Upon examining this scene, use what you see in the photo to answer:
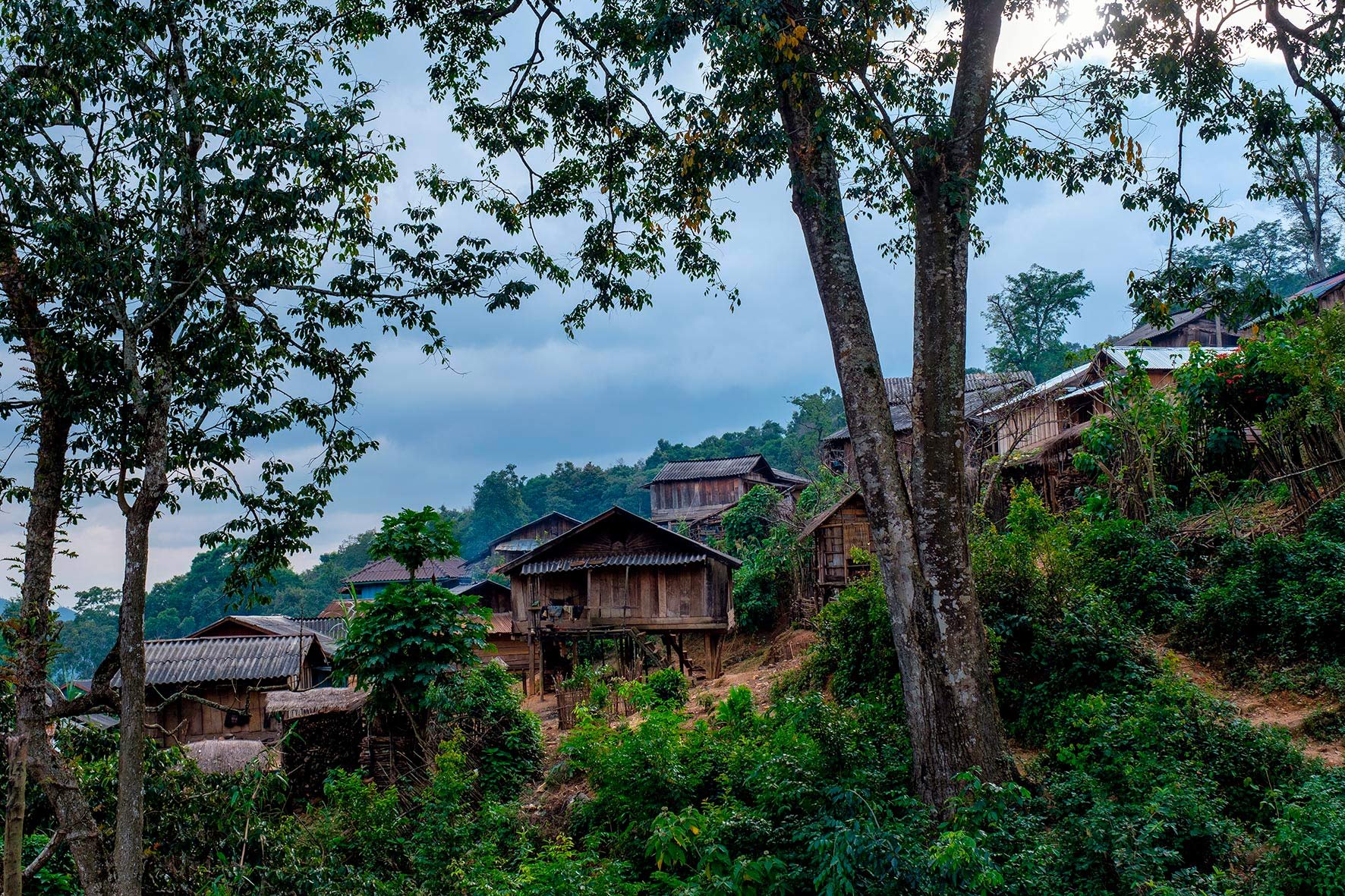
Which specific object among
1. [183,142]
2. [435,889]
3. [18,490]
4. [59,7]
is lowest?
[435,889]

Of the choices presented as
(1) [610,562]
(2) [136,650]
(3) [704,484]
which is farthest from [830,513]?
(3) [704,484]

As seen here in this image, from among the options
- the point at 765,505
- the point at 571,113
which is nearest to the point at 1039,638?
the point at 571,113

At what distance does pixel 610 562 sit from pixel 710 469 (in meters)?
21.3

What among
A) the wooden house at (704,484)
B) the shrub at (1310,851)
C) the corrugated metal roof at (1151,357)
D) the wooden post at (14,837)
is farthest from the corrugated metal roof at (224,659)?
the corrugated metal roof at (1151,357)

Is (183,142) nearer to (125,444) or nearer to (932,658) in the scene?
(125,444)

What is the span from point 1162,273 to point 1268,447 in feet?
18.7

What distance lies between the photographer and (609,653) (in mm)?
26953

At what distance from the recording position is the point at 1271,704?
8.83 meters

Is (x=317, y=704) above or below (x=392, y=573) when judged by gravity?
below

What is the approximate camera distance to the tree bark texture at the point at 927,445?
7.19 meters

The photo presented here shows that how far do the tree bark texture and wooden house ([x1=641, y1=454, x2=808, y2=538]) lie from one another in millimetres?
32267

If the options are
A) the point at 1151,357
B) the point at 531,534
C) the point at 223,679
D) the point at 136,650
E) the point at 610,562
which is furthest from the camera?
the point at 531,534

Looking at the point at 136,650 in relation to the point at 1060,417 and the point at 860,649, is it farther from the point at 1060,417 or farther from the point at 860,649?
the point at 1060,417

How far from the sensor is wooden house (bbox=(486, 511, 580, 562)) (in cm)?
4656
